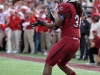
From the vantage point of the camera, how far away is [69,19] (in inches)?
305

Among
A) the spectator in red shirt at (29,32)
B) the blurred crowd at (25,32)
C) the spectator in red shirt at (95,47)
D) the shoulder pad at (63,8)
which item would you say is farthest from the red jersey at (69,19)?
the spectator in red shirt at (29,32)

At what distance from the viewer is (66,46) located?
305 inches

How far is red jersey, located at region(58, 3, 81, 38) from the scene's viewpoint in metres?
7.70

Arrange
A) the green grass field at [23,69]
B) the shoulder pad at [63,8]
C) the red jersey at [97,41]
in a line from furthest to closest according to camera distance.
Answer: the red jersey at [97,41], the green grass field at [23,69], the shoulder pad at [63,8]

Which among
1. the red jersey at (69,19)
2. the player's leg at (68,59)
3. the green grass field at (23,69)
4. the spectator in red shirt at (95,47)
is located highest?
the red jersey at (69,19)

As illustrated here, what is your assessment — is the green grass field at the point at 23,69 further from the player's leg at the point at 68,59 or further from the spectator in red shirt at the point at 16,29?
the spectator in red shirt at the point at 16,29

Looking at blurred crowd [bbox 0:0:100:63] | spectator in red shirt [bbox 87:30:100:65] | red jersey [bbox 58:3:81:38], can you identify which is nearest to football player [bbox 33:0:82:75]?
red jersey [bbox 58:3:81:38]

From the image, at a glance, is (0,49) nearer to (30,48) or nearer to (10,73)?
(30,48)

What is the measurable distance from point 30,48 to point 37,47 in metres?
0.36

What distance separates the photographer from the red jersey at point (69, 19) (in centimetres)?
770

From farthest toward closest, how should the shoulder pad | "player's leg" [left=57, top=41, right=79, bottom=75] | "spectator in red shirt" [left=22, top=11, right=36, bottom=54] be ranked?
"spectator in red shirt" [left=22, top=11, right=36, bottom=54], "player's leg" [left=57, top=41, right=79, bottom=75], the shoulder pad

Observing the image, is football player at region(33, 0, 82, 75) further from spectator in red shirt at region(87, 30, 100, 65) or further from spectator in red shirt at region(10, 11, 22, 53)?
spectator in red shirt at region(10, 11, 22, 53)

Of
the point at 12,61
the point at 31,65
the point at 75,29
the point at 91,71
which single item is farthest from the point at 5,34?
the point at 75,29

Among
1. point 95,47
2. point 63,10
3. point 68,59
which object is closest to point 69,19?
point 63,10
